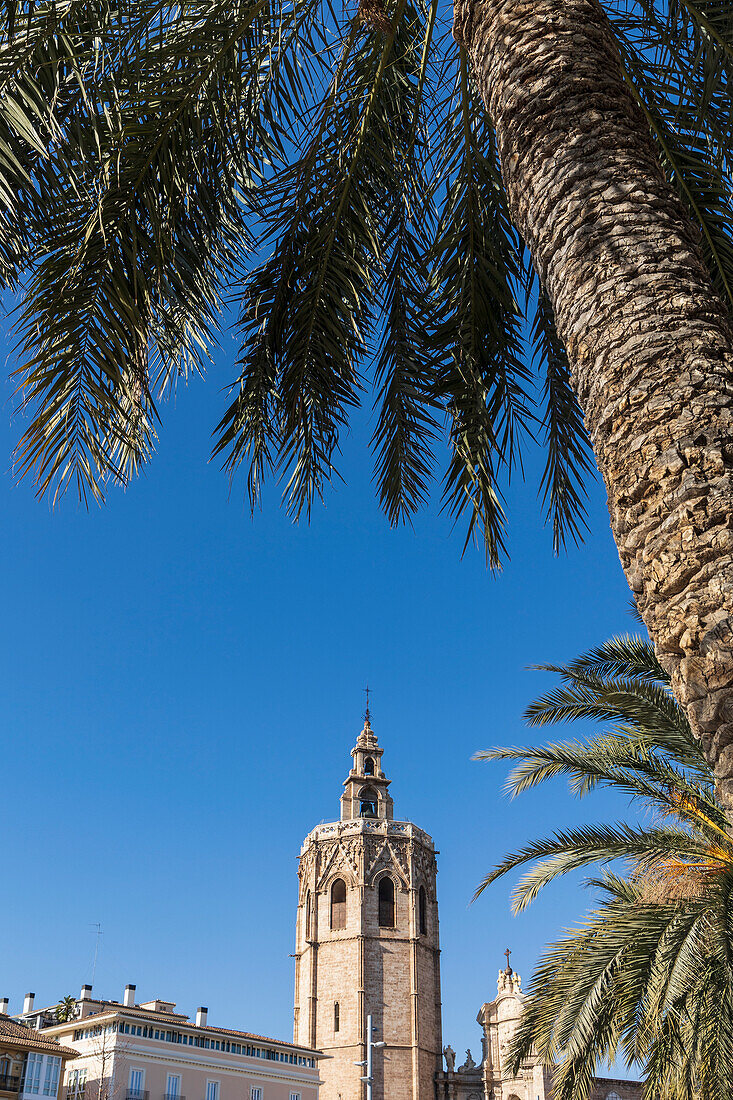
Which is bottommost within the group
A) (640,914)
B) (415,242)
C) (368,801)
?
(640,914)

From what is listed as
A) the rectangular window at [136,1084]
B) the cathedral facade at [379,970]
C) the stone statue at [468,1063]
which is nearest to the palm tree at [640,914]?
the rectangular window at [136,1084]

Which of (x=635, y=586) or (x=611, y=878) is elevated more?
(x=611, y=878)

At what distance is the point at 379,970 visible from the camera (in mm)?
53094

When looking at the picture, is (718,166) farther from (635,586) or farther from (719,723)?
(719,723)

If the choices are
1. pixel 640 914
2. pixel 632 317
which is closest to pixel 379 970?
pixel 640 914

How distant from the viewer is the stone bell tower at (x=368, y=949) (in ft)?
170

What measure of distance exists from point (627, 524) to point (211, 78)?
4172 millimetres

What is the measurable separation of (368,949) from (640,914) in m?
48.3

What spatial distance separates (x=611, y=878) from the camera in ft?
32.8

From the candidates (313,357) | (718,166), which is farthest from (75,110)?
(718,166)

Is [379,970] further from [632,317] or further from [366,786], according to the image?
[632,317]

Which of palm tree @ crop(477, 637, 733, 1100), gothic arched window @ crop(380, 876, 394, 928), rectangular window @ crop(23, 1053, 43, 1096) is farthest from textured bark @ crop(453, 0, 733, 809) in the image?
gothic arched window @ crop(380, 876, 394, 928)

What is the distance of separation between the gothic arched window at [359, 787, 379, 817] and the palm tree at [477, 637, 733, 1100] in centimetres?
4908

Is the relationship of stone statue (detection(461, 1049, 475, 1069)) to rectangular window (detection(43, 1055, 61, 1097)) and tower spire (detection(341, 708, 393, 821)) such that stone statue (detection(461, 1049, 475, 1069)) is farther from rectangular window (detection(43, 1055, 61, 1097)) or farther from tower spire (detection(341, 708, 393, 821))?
rectangular window (detection(43, 1055, 61, 1097))
